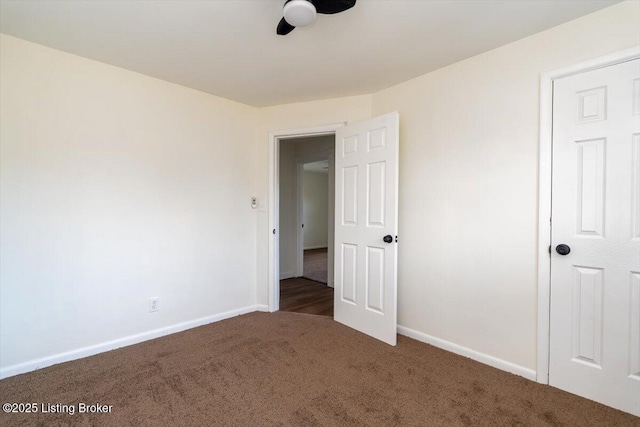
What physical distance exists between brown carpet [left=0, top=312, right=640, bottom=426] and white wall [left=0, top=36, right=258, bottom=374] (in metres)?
0.35

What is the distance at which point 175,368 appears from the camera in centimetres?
208

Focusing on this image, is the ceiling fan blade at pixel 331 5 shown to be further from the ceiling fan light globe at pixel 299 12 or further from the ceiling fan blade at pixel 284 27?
the ceiling fan blade at pixel 284 27

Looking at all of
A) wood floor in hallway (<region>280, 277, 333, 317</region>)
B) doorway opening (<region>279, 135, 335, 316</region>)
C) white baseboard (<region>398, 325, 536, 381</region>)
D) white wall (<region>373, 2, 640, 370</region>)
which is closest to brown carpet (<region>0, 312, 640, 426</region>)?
white baseboard (<region>398, 325, 536, 381</region>)

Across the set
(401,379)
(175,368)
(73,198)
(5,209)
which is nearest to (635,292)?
(401,379)

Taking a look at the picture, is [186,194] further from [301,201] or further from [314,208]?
[314,208]

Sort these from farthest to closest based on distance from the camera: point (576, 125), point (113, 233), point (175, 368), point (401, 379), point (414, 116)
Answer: point (414, 116) < point (113, 233) < point (175, 368) < point (401, 379) < point (576, 125)

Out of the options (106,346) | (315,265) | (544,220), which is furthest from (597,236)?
(315,265)

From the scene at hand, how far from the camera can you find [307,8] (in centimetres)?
140

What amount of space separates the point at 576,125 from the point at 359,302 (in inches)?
81.9

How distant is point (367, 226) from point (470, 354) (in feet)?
4.22

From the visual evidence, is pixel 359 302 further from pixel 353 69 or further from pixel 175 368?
pixel 353 69

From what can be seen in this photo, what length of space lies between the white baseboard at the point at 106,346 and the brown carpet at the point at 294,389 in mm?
64

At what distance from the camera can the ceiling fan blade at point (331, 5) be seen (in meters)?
1.41

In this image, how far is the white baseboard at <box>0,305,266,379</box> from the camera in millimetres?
2006
